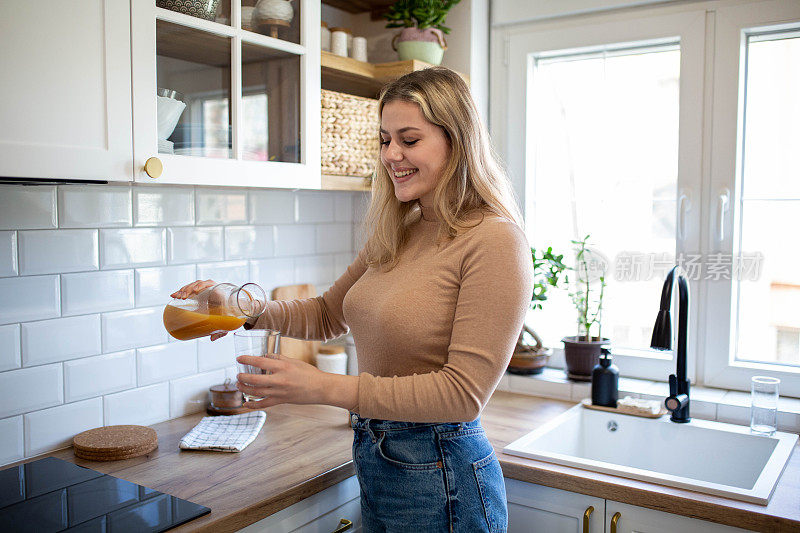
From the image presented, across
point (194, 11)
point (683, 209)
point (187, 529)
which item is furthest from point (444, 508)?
point (683, 209)

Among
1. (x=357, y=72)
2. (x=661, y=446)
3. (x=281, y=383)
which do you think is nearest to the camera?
(x=281, y=383)

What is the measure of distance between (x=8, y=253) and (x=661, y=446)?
1767 millimetres

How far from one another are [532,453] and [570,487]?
0.13m

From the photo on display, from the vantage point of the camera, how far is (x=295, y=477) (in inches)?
63.6

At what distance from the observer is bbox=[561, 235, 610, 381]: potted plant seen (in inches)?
93.4

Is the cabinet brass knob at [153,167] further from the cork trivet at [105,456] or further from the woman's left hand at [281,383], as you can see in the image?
the cork trivet at [105,456]

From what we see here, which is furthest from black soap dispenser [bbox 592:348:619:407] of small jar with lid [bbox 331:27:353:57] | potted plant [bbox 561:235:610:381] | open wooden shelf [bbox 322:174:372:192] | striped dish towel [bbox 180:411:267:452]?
Result: small jar with lid [bbox 331:27:353:57]

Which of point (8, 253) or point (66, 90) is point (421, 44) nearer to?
point (66, 90)

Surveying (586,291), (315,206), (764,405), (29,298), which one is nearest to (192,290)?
(29,298)

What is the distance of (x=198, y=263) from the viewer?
210 cm

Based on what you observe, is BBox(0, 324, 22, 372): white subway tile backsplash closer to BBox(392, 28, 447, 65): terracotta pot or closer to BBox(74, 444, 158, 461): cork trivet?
BBox(74, 444, 158, 461): cork trivet

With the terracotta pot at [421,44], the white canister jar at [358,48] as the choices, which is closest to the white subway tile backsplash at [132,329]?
the white canister jar at [358,48]

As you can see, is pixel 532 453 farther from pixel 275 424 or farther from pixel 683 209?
pixel 683 209

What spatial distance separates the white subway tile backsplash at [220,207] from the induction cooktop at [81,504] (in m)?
0.78
